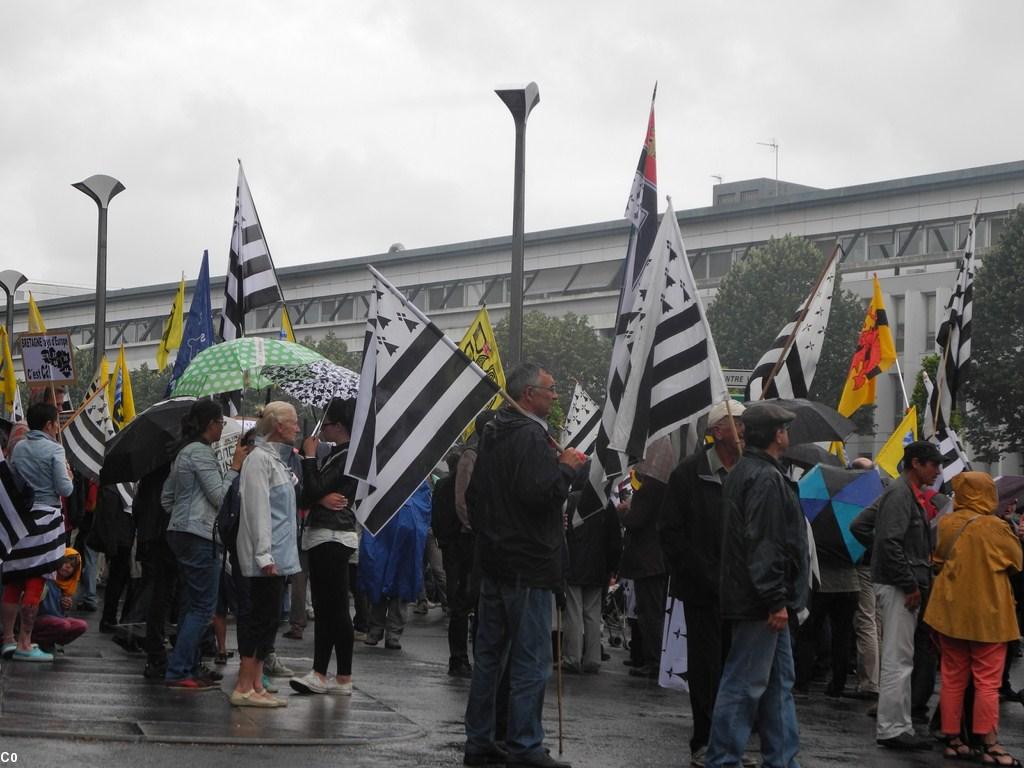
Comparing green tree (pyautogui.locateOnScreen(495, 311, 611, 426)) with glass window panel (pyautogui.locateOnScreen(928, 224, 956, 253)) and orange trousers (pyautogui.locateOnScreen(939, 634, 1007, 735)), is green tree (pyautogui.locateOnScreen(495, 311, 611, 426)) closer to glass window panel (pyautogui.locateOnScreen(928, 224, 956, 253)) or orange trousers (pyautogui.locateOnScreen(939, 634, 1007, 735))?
glass window panel (pyautogui.locateOnScreen(928, 224, 956, 253))

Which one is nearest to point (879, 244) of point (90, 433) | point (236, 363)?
point (90, 433)

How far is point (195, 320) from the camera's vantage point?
61.9 ft

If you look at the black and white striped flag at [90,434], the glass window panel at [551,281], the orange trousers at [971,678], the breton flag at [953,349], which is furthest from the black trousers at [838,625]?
the glass window panel at [551,281]

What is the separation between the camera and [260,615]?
9.77 meters

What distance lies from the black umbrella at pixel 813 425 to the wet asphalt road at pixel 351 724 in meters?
2.09

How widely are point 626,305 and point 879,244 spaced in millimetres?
67115

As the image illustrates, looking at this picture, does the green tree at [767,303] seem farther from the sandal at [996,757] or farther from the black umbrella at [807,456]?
the sandal at [996,757]

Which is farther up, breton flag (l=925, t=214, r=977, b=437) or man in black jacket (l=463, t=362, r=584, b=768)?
breton flag (l=925, t=214, r=977, b=437)

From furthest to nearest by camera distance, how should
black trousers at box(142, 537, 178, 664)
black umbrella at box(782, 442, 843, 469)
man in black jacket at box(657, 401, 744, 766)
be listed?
1. black umbrella at box(782, 442, 843, 469)
2. black trousers at box(142, 537, 178, 664)
3. man in black jacket at box(657, 401, 744, 766)

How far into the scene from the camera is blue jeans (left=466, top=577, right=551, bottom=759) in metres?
8.08

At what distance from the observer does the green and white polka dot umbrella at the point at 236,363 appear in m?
12.6

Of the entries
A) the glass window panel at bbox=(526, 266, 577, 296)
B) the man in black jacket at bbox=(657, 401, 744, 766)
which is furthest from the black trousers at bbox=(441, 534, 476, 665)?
the glass window panel at bbox=(526, 266, 577, 296)

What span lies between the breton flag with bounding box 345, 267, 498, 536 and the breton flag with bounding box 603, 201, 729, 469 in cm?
84

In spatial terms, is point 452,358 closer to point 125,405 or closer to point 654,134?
point 654,134
